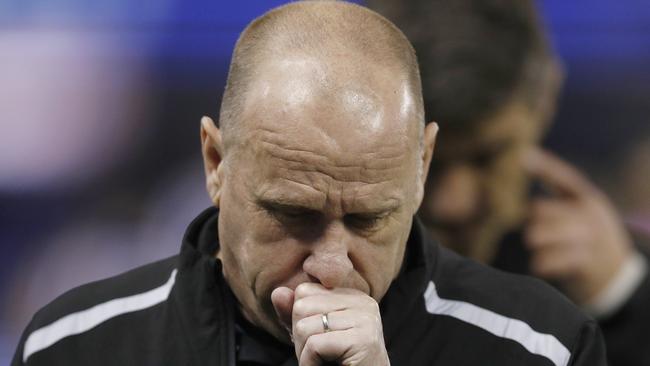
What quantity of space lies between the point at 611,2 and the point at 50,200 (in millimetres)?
2119

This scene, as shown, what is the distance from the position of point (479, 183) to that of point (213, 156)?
4.84 ft

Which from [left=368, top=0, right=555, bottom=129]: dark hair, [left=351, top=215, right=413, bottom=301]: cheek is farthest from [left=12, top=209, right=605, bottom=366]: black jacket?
[left=368, top=0, right=555, bottom=129]: dark hair

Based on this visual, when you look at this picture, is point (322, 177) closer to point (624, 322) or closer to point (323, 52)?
point (323, 52)

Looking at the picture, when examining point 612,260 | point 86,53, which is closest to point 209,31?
point 86,53

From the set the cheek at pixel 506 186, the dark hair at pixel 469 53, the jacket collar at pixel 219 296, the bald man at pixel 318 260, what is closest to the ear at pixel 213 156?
the bald man at pixel 318 260

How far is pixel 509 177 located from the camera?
3.28 metres

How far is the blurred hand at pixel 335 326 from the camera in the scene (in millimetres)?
1581

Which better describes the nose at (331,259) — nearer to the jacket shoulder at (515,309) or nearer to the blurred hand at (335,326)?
the blurred hand at (335,326)

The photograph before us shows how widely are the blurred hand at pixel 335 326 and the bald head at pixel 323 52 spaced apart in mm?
299

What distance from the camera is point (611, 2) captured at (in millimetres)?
3959

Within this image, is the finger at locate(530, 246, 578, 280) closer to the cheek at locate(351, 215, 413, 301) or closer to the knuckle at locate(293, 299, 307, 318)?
the cheek at locate(351, 215, 413, 301)

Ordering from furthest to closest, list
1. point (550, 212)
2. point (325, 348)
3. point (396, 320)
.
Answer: point (550, 212), point (396, 320), point (325, 348)

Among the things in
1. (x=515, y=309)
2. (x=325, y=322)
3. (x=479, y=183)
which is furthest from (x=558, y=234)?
(x=325, y=322)

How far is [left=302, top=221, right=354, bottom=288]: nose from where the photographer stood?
5.48ft
